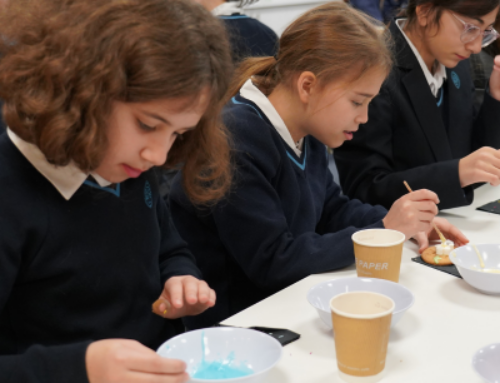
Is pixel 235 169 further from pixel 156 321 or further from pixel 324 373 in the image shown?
pixel 324 373

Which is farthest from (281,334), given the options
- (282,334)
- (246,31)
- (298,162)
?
(246,31)

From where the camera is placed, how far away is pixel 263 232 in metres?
1.28

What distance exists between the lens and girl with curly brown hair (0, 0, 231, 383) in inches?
34.5

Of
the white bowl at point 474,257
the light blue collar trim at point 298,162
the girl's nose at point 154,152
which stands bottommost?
the white bowl at point 474,257

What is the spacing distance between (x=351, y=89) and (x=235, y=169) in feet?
1.13

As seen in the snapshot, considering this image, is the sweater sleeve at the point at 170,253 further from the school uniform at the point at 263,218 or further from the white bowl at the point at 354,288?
the white bowl at the point at 354,288

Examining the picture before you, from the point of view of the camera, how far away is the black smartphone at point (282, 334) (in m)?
0.94

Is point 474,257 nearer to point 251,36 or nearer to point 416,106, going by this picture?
point 416,106

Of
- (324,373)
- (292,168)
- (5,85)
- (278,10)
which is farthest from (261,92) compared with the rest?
(278,10)

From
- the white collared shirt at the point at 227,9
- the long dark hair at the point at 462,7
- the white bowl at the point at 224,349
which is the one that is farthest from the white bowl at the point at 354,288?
the white collared shirt at the point at 227,9

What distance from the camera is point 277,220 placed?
1290mm

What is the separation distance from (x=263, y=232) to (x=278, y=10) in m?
3.43

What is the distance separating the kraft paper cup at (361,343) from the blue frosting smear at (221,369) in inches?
5.4

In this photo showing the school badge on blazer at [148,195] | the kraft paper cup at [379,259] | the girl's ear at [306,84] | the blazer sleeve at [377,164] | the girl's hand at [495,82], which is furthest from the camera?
the girl's hand at [495,82]
